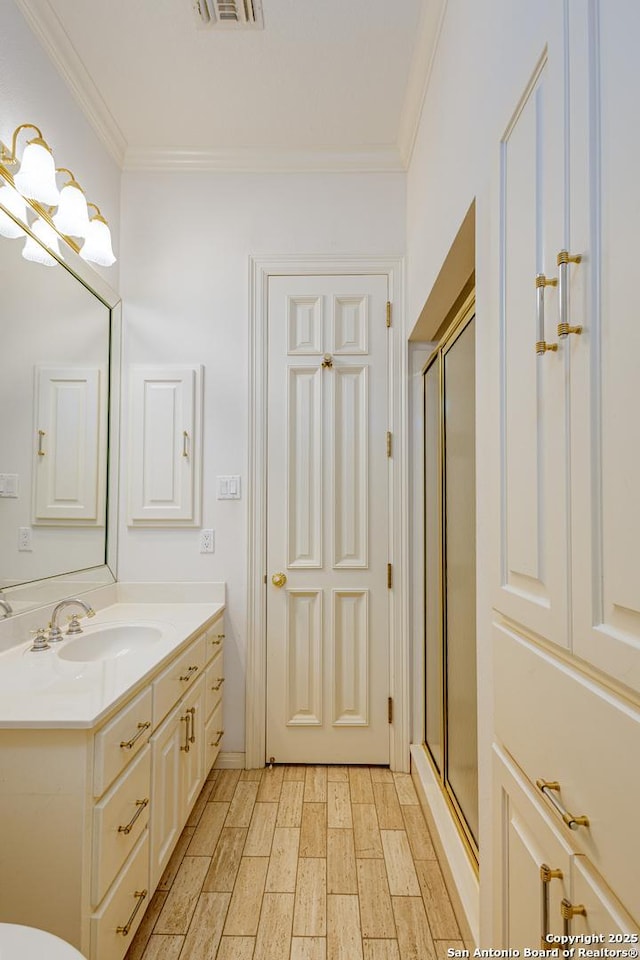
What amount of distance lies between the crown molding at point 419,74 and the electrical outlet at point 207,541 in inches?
77.2

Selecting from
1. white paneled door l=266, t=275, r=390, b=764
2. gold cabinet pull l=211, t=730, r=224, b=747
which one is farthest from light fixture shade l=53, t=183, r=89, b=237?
gold cabinet pull l=211, t=730, r=224, b=747

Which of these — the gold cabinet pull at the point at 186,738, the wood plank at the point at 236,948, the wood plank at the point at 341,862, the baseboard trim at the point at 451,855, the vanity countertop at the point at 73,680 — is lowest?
the wood plank at the point at 341,862

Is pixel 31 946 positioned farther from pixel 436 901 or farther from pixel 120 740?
pixel 436 901

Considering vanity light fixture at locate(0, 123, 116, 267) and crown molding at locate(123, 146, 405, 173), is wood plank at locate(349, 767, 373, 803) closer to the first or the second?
vanity light fixture at locate(0, 123, 116, 267)

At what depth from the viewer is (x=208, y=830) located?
1880 mm

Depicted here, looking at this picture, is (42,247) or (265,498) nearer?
(42,247)

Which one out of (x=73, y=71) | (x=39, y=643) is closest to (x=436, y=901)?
(x=39, y=643)

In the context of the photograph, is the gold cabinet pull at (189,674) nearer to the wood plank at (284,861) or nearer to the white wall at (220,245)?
the wood plank at (284,861)

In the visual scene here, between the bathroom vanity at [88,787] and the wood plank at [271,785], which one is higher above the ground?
the bathroom vanity at [88,787]

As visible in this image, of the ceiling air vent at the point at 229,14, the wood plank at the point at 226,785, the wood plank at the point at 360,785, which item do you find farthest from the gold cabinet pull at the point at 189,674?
the ceiling air vent at the point at 229,14

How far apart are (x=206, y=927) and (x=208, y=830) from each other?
0.45 metres

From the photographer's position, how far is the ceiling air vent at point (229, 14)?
65.7 inches

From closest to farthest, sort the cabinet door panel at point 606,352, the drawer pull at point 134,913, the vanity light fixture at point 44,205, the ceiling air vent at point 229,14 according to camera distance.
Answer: the cabinet door panel at point 606,352, the drawer pull at point 134,913, the vanity light fixture at point 44,205, the ceiling air vent at point 229,14

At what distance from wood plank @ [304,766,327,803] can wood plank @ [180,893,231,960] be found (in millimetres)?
582
